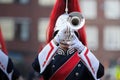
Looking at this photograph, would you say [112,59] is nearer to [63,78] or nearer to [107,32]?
[107,32]

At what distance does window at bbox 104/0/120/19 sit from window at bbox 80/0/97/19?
580 mm

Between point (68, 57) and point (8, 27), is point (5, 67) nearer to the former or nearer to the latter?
point (68, 57)

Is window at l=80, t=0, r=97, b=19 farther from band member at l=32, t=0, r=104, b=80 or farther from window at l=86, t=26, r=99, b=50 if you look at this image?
band member at l=32, t=0, r=104, b=80

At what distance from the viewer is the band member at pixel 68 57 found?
17.9 ft

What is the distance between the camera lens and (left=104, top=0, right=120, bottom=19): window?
31812 millimetres

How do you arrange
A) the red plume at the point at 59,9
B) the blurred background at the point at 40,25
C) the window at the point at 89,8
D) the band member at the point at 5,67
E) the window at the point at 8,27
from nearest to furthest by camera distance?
1. the red plume at the point at 59,9
2. the band member at the point at 5,67
3. the blurred background at the point at 40,25
4. the window at the point at 8,27
5. the window at the point at 89,8

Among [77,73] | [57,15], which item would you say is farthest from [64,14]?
[77,73]

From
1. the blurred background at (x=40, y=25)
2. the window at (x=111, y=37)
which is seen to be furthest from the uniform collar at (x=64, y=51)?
the window at (x=111, y=37)

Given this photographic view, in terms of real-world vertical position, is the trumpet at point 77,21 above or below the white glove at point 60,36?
above

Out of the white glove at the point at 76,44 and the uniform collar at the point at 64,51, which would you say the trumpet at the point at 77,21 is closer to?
the white glove at the point at 76,44

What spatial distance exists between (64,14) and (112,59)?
2479 centimetres

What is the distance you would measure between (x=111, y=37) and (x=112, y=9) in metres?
1.49

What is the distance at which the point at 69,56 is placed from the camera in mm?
5551

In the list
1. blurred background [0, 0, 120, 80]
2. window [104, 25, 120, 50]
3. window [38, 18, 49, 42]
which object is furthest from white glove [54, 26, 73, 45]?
window [104, 25, 120, 50]
